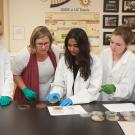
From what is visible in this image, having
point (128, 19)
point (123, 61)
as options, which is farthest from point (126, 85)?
point (128, 19)

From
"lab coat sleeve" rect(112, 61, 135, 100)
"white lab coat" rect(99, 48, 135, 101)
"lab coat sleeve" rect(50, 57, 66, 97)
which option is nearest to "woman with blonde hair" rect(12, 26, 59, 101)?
"lab coat sleeve" rect(50, 57, 66, 97)

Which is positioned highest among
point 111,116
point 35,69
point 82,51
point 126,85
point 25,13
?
point 25,13

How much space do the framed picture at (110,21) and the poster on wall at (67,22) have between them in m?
0.11

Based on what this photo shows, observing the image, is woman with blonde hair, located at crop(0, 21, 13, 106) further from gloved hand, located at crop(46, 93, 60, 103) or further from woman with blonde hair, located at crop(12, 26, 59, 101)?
gloved hand, located at crop(46, 93, 60, 103)

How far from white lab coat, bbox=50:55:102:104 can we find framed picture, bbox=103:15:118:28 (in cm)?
160

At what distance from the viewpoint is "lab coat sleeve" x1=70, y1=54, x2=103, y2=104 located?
6.07ft

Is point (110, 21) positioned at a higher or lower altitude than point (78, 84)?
higher

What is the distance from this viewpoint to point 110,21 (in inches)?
138

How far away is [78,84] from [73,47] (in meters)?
0.29

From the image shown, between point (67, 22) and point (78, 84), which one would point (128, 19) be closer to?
point (67, 22)

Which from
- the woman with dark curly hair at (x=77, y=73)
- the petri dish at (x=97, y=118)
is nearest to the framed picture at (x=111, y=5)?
the woman with dark curly hair at (x=77, y=73)

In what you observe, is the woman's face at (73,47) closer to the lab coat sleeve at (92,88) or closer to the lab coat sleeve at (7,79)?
the lab coat sleeve at (92,88)

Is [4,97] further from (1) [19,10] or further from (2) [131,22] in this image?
(2) [131,22]

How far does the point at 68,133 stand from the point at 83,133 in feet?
0.26
